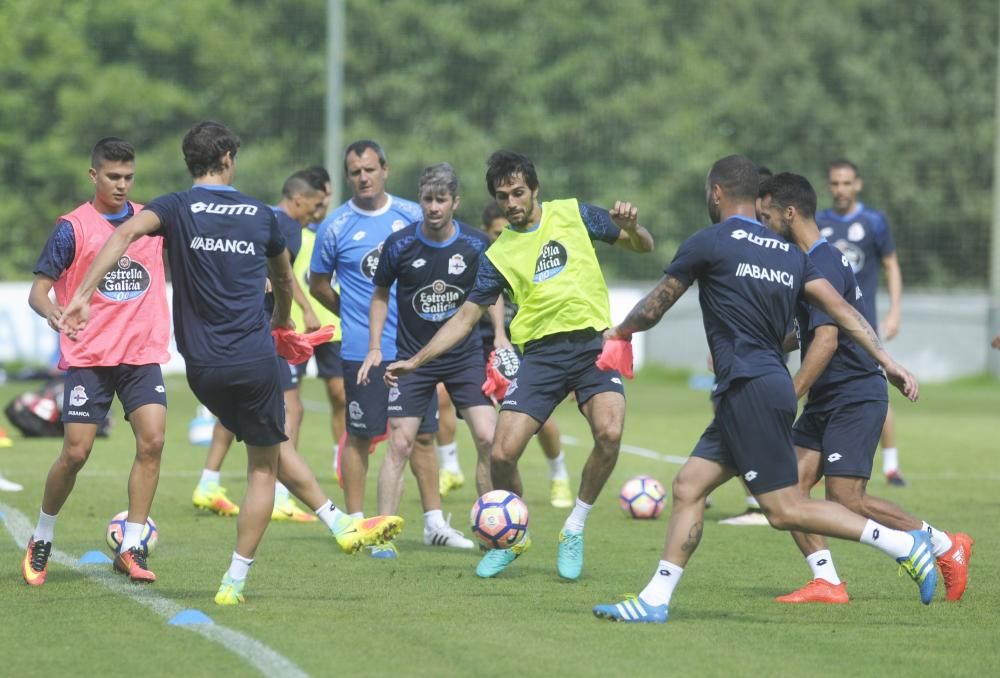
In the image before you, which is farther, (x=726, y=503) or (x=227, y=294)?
(x=726, y=503)

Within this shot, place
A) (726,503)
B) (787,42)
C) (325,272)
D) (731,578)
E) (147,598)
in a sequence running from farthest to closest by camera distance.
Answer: (787,42), (726,503), (325,272), (731,578), (147,598)

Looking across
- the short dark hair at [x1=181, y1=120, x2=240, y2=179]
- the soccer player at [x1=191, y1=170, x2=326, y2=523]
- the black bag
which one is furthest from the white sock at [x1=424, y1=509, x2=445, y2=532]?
the black bag

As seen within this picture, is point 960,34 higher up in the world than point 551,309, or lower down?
higher up

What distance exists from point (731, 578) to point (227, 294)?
322 centimetres

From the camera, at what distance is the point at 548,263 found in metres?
8.95

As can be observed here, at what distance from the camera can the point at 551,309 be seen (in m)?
8.94

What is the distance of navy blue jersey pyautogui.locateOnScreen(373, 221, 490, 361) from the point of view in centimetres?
986

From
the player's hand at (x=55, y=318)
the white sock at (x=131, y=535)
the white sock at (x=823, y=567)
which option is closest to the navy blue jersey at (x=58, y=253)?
the player's hand at (x=55, y=318)

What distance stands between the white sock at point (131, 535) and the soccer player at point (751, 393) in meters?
2.68

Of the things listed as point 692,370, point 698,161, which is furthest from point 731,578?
point 698,161

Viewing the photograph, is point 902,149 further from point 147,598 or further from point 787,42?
point 147,598

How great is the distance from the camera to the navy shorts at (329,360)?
510 inches

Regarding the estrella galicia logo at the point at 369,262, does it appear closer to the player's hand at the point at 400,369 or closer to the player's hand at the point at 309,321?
the player's hand at the point at 309,321

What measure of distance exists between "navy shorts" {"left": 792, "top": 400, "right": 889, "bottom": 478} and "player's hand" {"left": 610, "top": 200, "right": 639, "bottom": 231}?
1343mm
